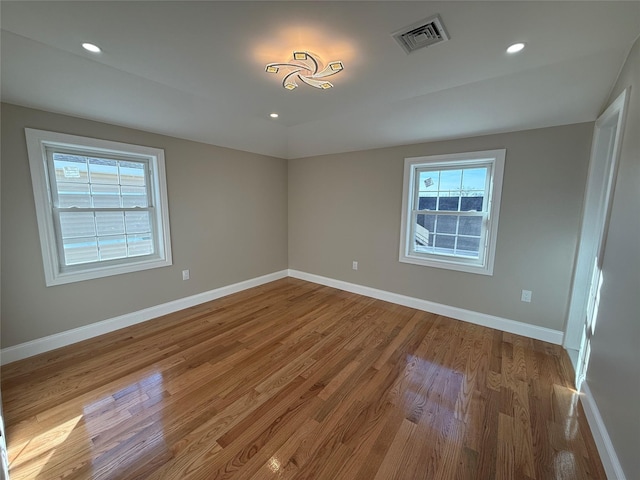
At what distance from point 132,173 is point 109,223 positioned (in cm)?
63

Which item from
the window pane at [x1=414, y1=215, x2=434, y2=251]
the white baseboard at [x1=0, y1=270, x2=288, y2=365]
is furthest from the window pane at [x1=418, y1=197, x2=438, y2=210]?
the white baseboard at [x1=0, y1=270, x2=288, y2=365]

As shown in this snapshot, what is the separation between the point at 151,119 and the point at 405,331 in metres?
3.60

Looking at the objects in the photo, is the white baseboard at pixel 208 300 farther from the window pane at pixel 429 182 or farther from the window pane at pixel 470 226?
the window pane at pixel 429 182

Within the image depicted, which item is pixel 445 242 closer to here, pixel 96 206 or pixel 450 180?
pixel 450 180

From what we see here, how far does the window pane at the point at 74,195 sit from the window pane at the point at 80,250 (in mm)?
358

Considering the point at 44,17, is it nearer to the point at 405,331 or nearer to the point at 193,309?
the point at 193,309

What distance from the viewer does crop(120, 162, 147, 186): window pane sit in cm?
287

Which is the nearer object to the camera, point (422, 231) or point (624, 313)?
point (624, 313)

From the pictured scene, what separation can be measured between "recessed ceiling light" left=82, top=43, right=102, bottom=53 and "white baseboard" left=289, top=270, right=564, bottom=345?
3.72 metres

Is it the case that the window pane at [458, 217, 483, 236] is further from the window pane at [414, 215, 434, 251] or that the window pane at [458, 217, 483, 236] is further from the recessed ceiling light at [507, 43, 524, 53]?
the recessed ceiling light at [507, 43, 524, 53]

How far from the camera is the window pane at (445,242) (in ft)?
10.7

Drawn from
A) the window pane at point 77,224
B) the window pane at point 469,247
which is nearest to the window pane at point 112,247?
the window pane at point 77,224

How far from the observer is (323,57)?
177cm

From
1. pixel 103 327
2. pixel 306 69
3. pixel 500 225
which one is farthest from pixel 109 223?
pixel 500 225
